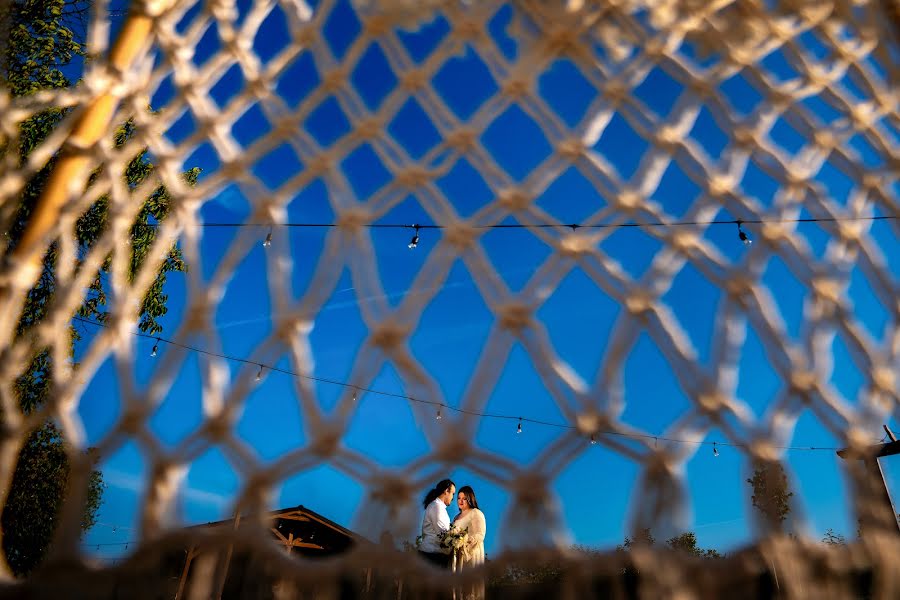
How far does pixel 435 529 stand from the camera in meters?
2.20

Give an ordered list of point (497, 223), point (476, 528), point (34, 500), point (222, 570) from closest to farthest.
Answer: point (222, 570)
point (497, 223)
point (476, 528)
point (34, 500)

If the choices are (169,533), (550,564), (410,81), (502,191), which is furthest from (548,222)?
(169,533)

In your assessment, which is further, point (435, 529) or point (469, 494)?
point (469, 494)

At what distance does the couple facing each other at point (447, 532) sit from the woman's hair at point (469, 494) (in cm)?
4

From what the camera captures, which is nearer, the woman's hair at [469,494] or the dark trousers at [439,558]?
the dark trousers at [439,558]

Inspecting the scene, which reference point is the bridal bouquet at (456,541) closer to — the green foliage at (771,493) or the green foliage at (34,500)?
the green foliage at (771,493)

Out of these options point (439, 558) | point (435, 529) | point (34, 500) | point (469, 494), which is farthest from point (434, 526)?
point (34, 500)

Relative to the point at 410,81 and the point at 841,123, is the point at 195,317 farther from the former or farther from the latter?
the point at 841,123

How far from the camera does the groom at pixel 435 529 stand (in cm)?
216

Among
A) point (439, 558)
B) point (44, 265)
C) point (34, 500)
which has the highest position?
point (44, 265)

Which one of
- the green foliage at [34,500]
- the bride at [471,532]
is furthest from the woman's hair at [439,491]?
the green foliage at [34,500]

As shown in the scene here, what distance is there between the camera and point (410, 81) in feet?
2.57

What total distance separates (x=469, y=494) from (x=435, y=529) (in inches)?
10.5

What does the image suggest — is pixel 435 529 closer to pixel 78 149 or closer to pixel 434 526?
pixel 434 526
